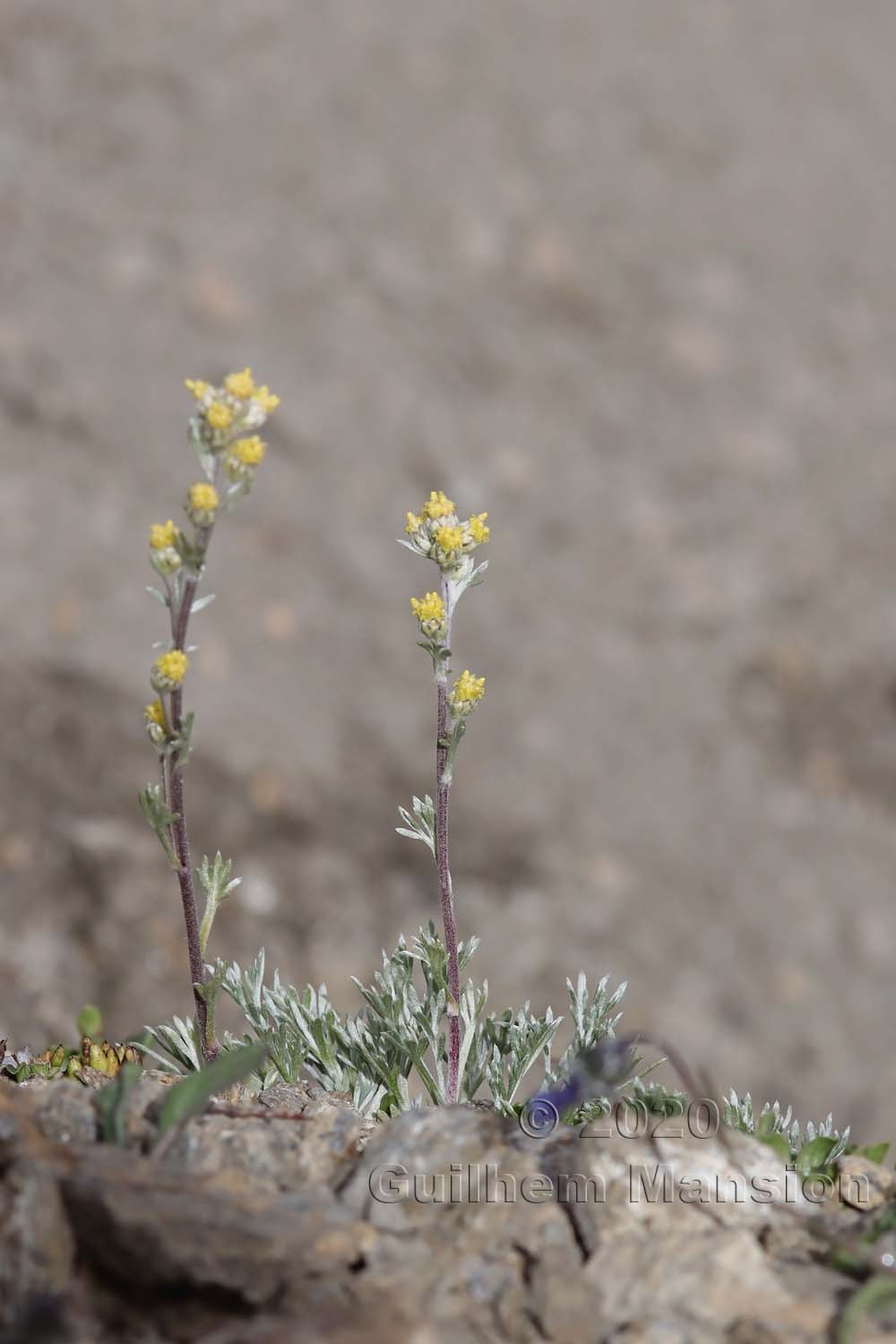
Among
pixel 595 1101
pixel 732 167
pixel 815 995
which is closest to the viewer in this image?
pixel 595 1101

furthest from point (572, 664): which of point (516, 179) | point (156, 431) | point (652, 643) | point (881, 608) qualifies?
point (516, 179)

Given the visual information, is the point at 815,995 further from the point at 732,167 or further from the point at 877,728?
the point at 732,167

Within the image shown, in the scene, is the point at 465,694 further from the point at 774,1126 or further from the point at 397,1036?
the point at 774,1126

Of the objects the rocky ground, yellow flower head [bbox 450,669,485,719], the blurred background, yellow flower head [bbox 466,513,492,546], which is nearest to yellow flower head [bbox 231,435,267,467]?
yellow flower head [bbox 466,513,492,546]

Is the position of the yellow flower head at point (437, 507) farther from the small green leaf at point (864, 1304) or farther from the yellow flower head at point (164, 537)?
the small green leaf at point (864, 1304)

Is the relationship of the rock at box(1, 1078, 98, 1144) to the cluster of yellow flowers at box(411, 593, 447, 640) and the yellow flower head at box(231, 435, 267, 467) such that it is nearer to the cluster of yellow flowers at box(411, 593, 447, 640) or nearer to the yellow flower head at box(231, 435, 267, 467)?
the cluster of yellow flowers at box(411, 593, 447, 640)

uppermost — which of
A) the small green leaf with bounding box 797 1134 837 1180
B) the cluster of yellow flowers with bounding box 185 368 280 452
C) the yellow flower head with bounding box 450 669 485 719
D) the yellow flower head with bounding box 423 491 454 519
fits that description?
the cluster of yellow flowers with bounding box 185 368 280 452

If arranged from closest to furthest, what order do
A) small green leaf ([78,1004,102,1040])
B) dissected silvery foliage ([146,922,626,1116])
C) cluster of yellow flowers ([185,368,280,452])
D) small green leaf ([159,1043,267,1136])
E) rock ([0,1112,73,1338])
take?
rock ([0,1112,73,1338]) < small green leaf ([159,1043,267,1136]) < cluster of yellow flowers ([185,368,280,452]) < dissected silvery foliage ([146,922,626,1116]) < small green leaf ([78,1004,102,1040])
